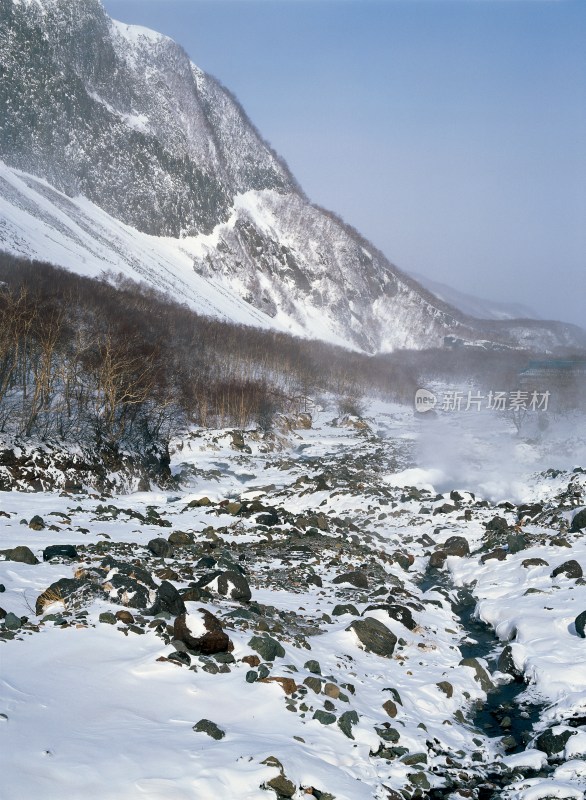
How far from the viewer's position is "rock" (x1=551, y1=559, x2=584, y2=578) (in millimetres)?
13781

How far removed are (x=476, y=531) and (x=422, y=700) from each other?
12.2m

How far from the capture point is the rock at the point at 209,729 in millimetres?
6367

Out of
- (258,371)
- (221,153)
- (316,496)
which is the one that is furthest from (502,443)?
(221,153)

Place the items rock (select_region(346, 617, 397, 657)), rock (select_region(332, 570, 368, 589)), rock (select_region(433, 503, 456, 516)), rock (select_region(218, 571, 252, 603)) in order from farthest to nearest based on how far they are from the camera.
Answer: rock (select_region(433, 503, 456, 516))
rock (select_region(332, 570, 368, 589))
rock (select_region(218, 571, 252, 603))
rock (select_region(346, 617, 397, 657))

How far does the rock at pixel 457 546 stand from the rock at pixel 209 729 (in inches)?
509

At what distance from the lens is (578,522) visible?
1773 cm

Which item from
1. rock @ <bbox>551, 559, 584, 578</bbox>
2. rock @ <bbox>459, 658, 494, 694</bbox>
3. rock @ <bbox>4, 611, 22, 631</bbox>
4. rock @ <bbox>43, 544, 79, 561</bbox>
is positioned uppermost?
rock @ <bbox>551, 559, 584, 578</bbox>

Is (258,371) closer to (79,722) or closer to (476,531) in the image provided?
(476,531)

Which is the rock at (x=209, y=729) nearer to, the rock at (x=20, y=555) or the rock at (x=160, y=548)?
the rock at (x=20, y=555)

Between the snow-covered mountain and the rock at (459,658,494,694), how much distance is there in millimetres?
85158

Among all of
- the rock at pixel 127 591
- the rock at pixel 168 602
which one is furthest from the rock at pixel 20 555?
the rock at pixel 168 602

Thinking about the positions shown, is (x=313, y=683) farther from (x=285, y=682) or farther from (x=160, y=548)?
(x=160, y=548)

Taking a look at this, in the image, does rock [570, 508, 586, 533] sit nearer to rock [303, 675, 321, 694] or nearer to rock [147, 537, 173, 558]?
rock [147, 537, 173, 558]

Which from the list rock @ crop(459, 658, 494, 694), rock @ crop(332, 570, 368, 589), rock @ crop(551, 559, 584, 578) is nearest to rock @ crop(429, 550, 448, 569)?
rock @ crop(551, 559, 584, 578)
